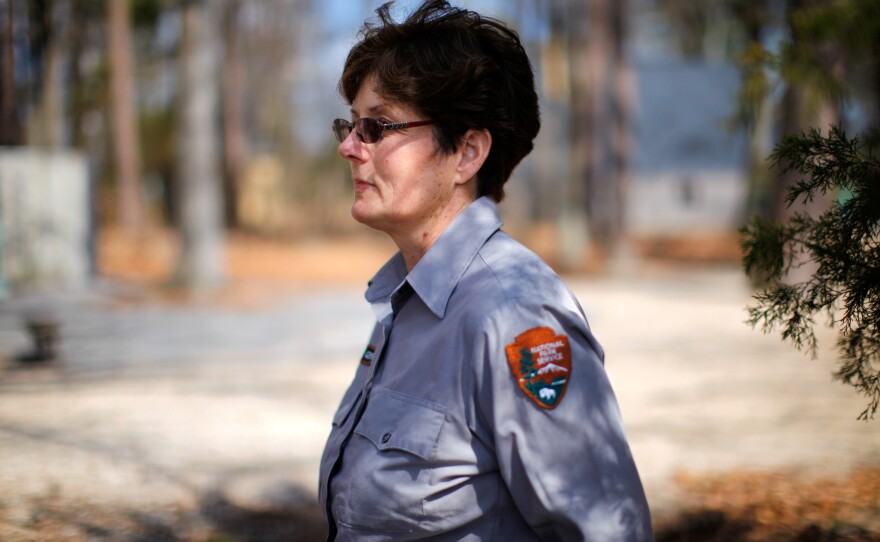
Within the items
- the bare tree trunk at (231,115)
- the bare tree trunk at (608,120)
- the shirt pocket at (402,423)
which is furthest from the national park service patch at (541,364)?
the bare tree trunk at (231,115)

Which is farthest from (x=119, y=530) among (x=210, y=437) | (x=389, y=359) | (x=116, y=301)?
(x=116, y=301)

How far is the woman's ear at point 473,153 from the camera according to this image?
2346 mm

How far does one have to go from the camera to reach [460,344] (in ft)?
6.66

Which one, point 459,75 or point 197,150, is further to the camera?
point 197,150

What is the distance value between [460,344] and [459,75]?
26.9 inches

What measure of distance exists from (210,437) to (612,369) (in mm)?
4192

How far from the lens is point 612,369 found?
874 cm

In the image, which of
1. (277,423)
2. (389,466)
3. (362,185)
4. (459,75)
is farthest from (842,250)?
(277,423)

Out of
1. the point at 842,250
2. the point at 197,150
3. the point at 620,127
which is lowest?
the point at 842,250

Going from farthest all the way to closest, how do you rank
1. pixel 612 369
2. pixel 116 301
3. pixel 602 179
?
1. pixel 602 179
2. pixel 116 301
3. pixel 612 369

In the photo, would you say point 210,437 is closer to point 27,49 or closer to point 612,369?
point 612,369

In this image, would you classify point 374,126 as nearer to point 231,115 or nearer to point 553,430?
point 553,430

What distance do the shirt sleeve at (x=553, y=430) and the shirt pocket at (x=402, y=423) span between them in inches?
5.3

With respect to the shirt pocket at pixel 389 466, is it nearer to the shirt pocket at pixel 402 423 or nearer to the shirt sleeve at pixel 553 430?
the shirt pocket at pixel 402 423
